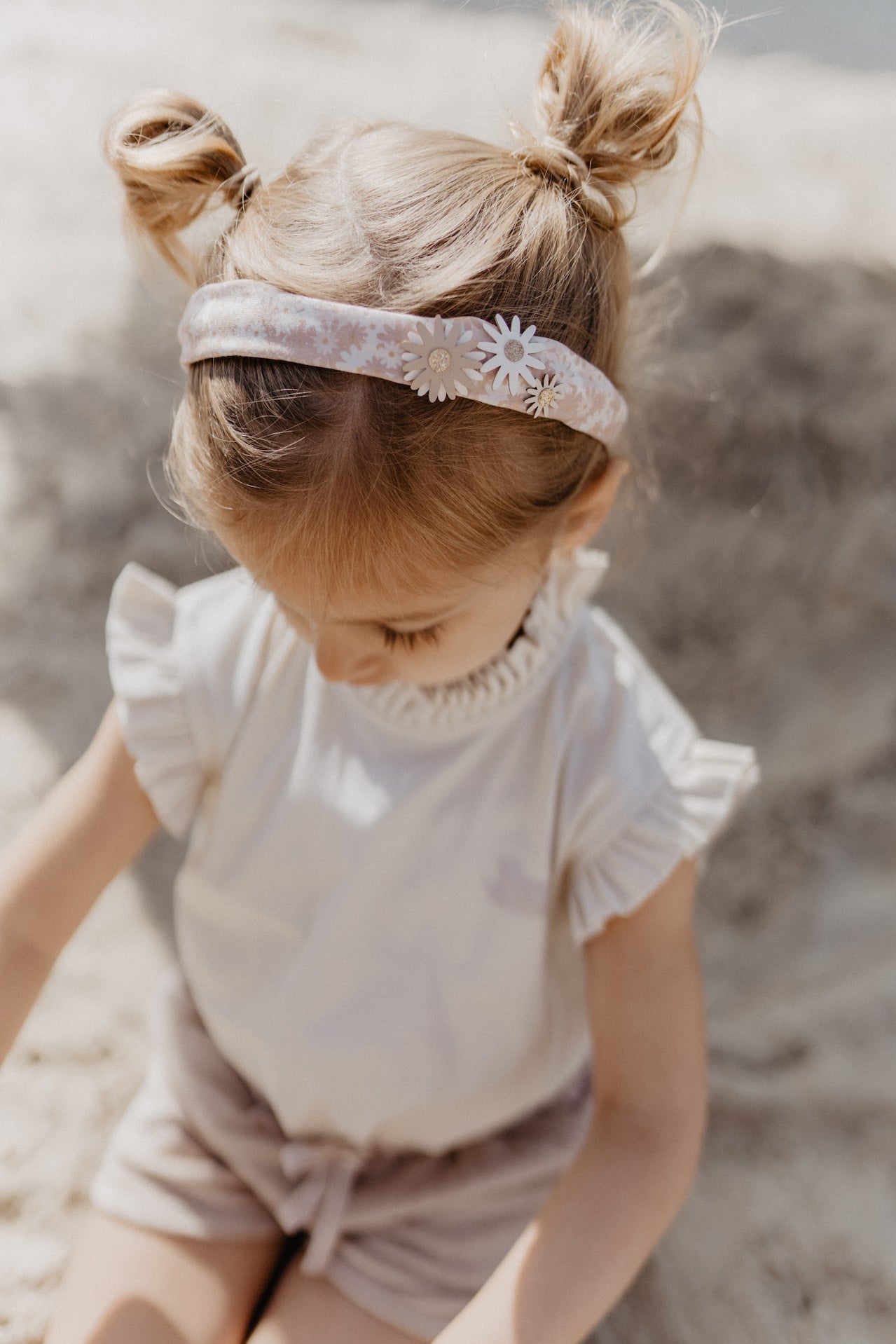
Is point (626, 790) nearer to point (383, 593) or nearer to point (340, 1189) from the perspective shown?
point (383, 593)

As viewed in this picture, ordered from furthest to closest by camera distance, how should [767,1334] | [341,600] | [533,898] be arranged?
[767,1334] < [533,898] < [341,600]

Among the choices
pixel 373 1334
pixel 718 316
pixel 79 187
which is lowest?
pixel 373 1334

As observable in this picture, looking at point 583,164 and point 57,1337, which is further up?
point 583,164

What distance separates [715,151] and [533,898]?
1084mm

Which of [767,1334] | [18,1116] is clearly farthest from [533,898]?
[18,1116]

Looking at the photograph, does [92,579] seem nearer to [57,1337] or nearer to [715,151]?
[57,1337]

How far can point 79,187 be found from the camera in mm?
1618

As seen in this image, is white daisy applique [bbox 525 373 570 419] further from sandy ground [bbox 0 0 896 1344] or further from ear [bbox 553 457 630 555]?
sandy ground [bbox 0 0 896 1344]

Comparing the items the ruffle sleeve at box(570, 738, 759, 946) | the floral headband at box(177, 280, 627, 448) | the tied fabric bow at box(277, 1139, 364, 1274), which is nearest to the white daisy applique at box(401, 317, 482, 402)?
the floral headband at box(177, 280, 627, 448)

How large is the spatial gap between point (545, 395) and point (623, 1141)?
1.70ft

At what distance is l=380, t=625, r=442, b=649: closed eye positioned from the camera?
2.27 feet

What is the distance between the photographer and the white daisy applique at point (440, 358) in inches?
22.9

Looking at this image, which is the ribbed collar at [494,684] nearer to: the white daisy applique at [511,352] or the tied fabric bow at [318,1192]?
the white daisy applique at [511,352]

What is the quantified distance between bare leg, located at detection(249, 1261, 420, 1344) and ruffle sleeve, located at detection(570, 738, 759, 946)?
0.34 metres
